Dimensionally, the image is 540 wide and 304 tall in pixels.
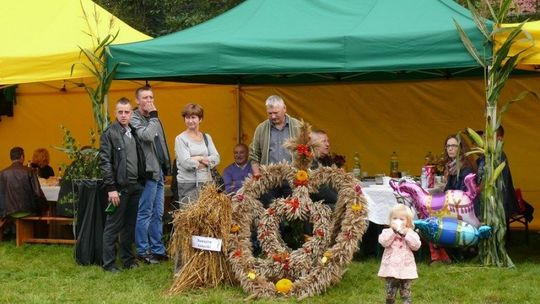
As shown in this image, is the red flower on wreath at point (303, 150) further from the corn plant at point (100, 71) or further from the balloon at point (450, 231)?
the corn plant at point (100, 71)

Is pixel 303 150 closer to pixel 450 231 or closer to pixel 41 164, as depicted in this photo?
pixel 450 231

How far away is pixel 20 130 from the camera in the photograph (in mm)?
13023

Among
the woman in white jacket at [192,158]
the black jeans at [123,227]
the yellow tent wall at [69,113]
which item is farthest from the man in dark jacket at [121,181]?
the yellow tent wall at [69,113]

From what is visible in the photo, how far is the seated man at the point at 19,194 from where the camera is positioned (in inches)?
367

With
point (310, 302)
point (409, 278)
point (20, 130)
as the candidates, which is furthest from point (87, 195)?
point (20, 130)

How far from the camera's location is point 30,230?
31.3 feet

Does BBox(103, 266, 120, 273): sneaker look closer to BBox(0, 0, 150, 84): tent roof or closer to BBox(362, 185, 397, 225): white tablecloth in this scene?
BBox(0, 0, 150, 84): tent roof

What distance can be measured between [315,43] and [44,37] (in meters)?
3.55

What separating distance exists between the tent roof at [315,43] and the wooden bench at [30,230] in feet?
7.19

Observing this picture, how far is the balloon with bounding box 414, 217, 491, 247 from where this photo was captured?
7113 millimetres

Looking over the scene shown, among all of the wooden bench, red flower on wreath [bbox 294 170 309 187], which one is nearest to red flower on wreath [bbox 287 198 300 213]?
red flower on wreath [bbox 294 170 309 187]

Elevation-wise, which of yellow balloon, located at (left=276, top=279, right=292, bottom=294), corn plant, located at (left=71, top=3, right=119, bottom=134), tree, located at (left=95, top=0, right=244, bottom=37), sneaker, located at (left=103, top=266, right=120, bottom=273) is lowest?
sneaker, located at (left=103, top=266, right=120, bottom=273)

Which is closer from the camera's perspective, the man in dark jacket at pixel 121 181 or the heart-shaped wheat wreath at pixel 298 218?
the heart-shaped wheat wreath at pixel 298 218

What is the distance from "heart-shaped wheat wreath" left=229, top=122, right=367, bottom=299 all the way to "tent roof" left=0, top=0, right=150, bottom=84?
2678 mm
